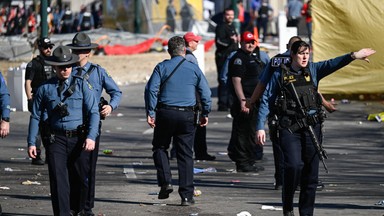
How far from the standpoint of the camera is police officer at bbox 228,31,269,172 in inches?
617

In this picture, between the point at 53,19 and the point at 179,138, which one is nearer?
the point at 179,138

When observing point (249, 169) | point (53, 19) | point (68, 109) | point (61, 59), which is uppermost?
point (61, 59)

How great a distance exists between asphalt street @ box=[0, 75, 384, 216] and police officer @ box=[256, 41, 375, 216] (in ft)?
3.48

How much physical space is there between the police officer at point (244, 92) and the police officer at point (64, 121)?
16.3ft

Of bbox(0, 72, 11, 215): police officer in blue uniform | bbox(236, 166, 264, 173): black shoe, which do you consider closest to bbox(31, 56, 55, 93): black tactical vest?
bbox(236, 166, 264, 173): black shoe

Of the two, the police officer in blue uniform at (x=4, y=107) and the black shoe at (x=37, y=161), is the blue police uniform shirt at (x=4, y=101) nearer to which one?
the police officer in blue uniform at (x=4, y=107)

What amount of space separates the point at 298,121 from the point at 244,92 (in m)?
4.76

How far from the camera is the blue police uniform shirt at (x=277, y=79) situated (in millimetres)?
11125

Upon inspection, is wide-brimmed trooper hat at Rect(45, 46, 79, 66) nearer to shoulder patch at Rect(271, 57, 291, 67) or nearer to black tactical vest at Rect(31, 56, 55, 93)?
shoulder patch at Rect(271, 57, 291, 67)

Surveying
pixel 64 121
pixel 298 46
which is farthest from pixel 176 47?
pixel 64 121

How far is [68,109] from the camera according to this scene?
10812 mm

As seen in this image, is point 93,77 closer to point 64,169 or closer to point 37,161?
point 64,169

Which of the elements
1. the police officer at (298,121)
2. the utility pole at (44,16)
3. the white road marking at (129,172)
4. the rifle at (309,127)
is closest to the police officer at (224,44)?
the utility pole at (44,16)

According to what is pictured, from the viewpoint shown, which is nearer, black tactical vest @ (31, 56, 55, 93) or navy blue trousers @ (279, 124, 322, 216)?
navy blue trousers @ (279, 124, 322, 216)
